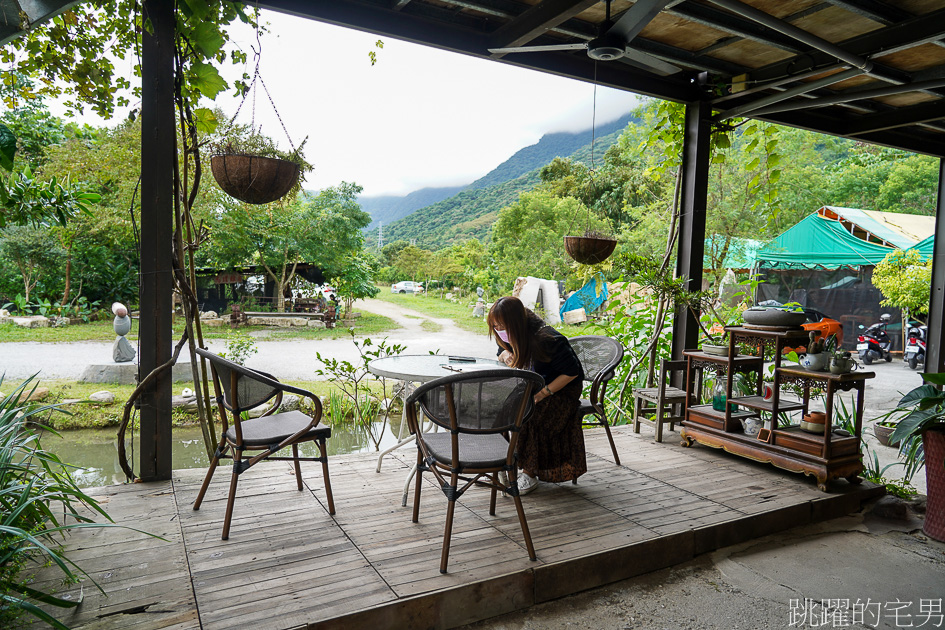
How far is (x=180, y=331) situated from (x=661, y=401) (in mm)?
12733

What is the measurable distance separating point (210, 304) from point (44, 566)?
607 inches

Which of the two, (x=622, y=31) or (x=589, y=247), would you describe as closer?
(x=622, y=31)

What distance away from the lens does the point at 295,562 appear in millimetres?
2156

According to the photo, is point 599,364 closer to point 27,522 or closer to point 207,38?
point 207,38

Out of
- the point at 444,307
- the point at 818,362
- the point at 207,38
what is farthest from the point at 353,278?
the point at 818,362

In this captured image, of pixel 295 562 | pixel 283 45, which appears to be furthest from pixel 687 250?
pixel 295 562

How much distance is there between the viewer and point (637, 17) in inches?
99.6

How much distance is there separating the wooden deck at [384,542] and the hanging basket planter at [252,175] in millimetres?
1475

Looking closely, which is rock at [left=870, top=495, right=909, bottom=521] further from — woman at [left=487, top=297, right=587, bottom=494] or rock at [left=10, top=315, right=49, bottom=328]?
rock at [left=10, top=315, right=49, bottom=328]

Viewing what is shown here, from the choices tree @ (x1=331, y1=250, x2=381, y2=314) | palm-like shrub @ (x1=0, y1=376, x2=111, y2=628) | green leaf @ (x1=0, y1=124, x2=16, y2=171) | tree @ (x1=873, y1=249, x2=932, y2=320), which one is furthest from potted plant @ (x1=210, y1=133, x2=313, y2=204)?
tree @ (x1=331, y1=250, x2=381, y2=314)

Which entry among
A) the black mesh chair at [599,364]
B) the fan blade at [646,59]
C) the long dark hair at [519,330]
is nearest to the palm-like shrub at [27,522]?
the long dark hair at [519,330]

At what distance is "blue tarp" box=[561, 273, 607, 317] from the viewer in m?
14.4

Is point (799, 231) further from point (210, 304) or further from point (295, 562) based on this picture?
point (210, 304)

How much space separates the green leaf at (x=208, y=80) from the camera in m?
2.77
